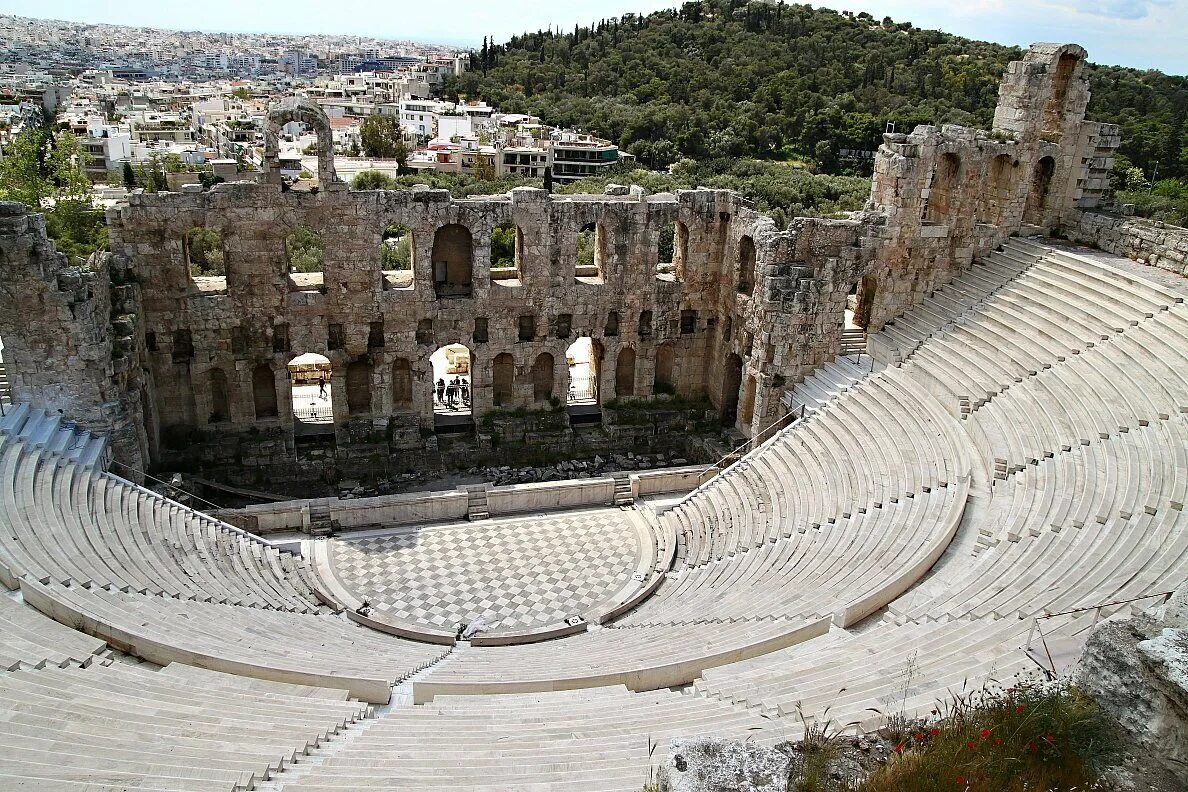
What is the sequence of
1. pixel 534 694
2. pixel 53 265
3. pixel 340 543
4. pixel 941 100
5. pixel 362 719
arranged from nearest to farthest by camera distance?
pixel 362 719 < pixel 534 694 < pixel 53 265 < pixel 340 543 < pixel 941 100

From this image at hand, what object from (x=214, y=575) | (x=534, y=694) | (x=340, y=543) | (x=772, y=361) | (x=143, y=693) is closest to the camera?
(x=143, y=693)

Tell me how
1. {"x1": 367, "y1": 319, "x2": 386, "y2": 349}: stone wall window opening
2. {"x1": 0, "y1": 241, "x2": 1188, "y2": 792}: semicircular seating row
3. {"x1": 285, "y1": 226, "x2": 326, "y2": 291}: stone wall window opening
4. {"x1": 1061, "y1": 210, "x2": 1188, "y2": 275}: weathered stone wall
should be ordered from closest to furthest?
1. {"x1": 0, "y1": 241, "x2": 1188, "y2": 792}: semicircular seating row
2. {"x1": 1061, "y1": 210, "x2": 1188, "y2": 275}: weathered stone wall
3. {"x1": 367, "y1": 319, "x2": 386, "y2": 349}: stone wall window opening
4. {"x1": 285, "y1": 226, "x2": 326, "y2": 291}: stone wall window opening

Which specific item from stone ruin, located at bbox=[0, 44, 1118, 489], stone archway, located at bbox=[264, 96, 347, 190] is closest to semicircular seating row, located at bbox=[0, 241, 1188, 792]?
stone ruin, located at bbox=[0, 44, 1118, 489]

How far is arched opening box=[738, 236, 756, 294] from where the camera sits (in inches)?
1087

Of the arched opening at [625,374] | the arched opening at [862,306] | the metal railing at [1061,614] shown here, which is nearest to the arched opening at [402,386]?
the arched opening at [625,374]

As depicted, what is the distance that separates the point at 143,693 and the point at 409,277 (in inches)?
650

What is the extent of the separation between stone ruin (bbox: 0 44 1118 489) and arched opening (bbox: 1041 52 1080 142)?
64 millimetres

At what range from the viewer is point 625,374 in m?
29.5

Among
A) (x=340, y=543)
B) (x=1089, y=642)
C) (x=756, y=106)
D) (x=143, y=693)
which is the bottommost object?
(x=340, y=543)

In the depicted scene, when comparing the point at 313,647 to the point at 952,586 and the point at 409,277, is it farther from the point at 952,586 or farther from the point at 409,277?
the point at 409,277

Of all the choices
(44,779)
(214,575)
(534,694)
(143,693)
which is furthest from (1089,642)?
(214,575)

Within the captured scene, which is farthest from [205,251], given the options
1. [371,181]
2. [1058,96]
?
[1058,96]

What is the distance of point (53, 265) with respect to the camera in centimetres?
1952

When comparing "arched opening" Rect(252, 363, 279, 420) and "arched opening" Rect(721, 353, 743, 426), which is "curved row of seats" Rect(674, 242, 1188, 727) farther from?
"arched opening" Rect(252, 363, 279, 420)
